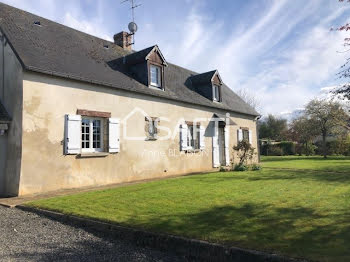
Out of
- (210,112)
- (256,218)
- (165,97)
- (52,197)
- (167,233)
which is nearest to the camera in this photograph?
(167,233)

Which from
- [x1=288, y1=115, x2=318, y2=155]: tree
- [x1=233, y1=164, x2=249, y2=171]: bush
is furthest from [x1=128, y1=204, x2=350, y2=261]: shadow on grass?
[x1=288, y1=115, x2=318, y2=155]: tree

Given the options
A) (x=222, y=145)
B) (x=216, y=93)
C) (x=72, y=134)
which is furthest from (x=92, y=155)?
(x=216, y=93)

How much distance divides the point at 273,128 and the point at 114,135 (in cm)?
3738

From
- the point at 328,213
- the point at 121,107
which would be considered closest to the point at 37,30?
the point at 121,107

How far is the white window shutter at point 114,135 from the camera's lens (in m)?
11.4

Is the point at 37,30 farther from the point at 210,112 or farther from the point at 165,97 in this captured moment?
the point at 210,112

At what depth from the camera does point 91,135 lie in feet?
36.7

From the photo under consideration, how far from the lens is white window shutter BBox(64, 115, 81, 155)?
1011cm

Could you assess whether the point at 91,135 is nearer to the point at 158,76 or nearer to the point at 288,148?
the point at 158,76

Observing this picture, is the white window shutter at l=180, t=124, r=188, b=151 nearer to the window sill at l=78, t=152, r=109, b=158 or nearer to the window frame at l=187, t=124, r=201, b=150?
the window frame at l=187, t=124, r=201, b=150

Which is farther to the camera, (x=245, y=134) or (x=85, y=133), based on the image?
(x=245, y=134)

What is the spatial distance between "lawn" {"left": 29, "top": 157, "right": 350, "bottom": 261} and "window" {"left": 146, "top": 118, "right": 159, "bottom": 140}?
4.36 meters

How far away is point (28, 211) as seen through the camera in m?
7.35

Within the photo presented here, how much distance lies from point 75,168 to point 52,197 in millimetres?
1918
